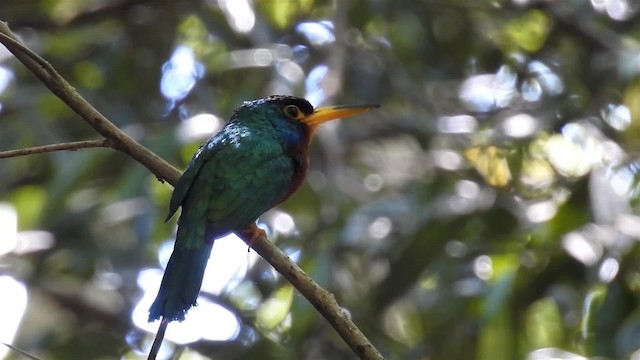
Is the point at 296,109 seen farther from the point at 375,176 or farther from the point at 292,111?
the point at 375,176

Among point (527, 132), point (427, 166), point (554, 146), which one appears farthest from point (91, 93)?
point (554, 146)

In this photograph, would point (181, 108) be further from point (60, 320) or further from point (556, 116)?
point (556, 116)

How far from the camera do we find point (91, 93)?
231 inches

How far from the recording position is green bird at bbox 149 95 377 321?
2912 millimetres

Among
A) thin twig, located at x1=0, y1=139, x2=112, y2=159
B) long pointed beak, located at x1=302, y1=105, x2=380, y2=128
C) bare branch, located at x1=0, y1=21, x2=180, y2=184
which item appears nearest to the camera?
thin twig, located at x1=0, y1=139, x2=112, y2=159

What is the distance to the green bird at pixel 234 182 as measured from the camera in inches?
115

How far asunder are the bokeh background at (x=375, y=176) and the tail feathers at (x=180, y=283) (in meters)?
1.57

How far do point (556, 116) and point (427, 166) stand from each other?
34.1 inches

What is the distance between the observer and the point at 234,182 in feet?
10.8

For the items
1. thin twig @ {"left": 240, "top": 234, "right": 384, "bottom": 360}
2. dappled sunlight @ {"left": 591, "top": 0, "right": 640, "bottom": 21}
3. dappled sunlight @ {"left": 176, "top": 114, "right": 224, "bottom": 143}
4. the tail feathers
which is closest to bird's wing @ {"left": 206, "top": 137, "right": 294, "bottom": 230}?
the tail feathers

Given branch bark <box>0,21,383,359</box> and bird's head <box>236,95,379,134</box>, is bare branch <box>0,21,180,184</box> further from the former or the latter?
bird's head <box>236,95,379,134</box>

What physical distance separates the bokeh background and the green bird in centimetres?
98

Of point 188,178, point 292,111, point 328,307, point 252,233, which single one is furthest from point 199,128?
point 328,307

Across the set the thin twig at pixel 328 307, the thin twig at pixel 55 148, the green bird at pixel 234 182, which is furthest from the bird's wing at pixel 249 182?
the thin twig at pixel 55 148
